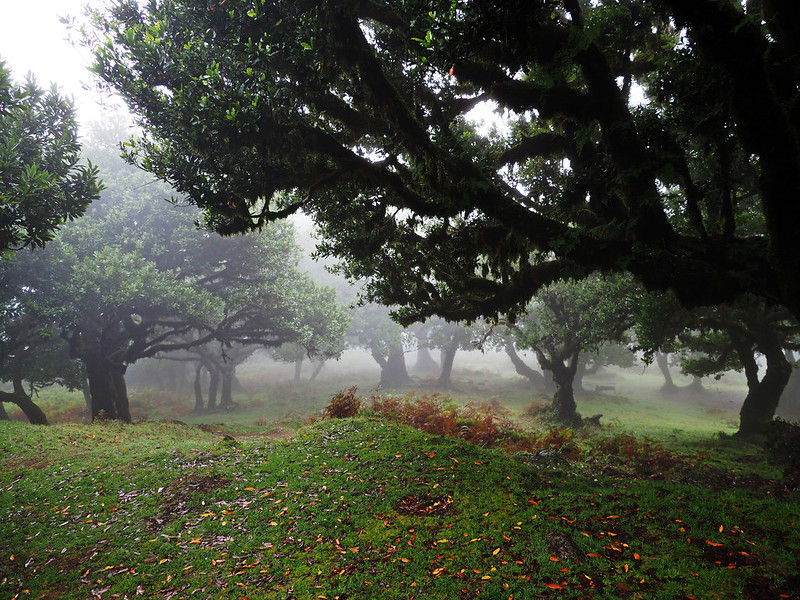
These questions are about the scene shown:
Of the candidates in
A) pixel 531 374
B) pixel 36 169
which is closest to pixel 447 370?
pixel 531 374

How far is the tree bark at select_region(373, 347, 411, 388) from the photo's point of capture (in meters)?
43.4

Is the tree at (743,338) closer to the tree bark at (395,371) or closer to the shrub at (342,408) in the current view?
the shrub at (342,408)

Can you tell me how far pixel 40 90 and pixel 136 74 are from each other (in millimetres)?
7327

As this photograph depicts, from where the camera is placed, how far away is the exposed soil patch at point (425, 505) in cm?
762

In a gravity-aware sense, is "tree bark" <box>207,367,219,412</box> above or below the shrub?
below

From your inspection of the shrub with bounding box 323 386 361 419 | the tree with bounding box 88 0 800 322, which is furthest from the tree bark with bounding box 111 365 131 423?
the tree with bounding box 88 0 800 322

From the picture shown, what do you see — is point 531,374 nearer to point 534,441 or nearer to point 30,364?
point 534,441

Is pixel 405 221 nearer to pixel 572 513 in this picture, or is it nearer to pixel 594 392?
pixel 572 513

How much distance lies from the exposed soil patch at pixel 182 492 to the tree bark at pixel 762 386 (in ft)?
65.9

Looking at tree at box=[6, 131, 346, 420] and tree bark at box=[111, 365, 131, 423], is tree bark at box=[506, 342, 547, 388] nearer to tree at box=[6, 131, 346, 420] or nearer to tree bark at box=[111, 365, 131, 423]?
tree at box=[6, 131, 346, 420]

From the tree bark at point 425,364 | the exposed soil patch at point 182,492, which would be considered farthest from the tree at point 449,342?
the exposed soil patch at point 182,492

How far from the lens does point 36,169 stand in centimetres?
1093

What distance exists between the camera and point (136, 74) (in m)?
9.84

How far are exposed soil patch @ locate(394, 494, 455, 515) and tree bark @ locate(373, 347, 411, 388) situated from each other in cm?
3524
